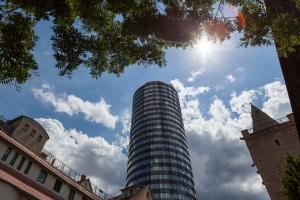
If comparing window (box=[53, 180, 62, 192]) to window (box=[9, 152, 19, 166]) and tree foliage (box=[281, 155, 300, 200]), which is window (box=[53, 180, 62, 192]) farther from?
tree foliage (box=[281, 155, 300, 200])

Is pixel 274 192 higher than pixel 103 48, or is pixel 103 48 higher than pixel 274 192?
pixel 274 192

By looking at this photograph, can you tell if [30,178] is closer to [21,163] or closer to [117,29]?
[21,163]

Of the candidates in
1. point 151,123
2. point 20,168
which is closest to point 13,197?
point 20,168

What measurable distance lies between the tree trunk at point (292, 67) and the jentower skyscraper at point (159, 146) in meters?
107

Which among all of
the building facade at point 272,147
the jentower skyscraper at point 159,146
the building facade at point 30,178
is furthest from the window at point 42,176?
the jentower skyscraper at point 159,146

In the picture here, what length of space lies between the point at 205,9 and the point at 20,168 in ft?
68.6

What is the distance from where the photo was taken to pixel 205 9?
8391mm

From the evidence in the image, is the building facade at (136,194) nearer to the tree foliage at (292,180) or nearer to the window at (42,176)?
the window at (42,176)

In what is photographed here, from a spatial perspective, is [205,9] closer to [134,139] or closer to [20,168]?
[20,168]

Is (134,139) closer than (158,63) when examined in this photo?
No

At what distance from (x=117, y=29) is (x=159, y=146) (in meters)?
114

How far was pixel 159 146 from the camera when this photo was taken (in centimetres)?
12125

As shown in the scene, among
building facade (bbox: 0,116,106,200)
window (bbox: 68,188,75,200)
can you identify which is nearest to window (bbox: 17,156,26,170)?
building facade (bbox: 0,116,106,200)

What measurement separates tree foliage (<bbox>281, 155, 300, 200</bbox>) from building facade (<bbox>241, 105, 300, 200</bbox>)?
9.31 metres
